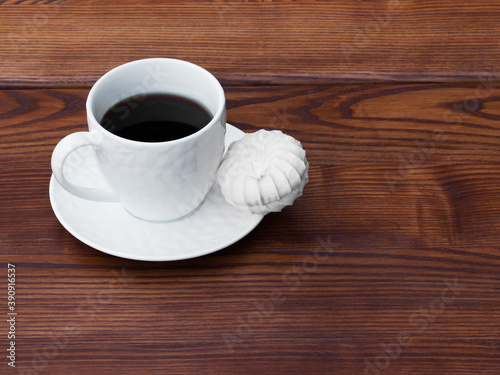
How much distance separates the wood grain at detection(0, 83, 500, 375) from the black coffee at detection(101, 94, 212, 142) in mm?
127

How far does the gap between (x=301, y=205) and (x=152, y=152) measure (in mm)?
199

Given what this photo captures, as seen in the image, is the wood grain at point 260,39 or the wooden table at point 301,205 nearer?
the wooden table at point 301,205

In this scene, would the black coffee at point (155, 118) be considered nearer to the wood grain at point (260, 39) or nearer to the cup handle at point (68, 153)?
the cup handle at point (68, 153)

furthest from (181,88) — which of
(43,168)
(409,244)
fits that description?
(409,244)

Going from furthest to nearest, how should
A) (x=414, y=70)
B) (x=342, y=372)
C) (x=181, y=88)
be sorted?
(x=414, y=70)
(x=181, y=88)
(x=342, y=372)

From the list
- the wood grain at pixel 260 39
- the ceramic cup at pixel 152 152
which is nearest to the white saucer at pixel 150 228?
the ceramic cup at pixel 152 152

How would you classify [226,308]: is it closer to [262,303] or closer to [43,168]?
[262,303]

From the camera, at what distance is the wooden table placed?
0.55m

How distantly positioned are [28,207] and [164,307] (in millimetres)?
202

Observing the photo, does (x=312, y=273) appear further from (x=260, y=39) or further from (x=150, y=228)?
(x=260, y=39)

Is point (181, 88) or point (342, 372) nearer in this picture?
point (342, 372)

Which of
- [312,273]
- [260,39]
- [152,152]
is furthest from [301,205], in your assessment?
[260,39]

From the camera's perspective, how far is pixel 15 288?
0.58 meters

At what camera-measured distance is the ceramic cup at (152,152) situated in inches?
21.9
